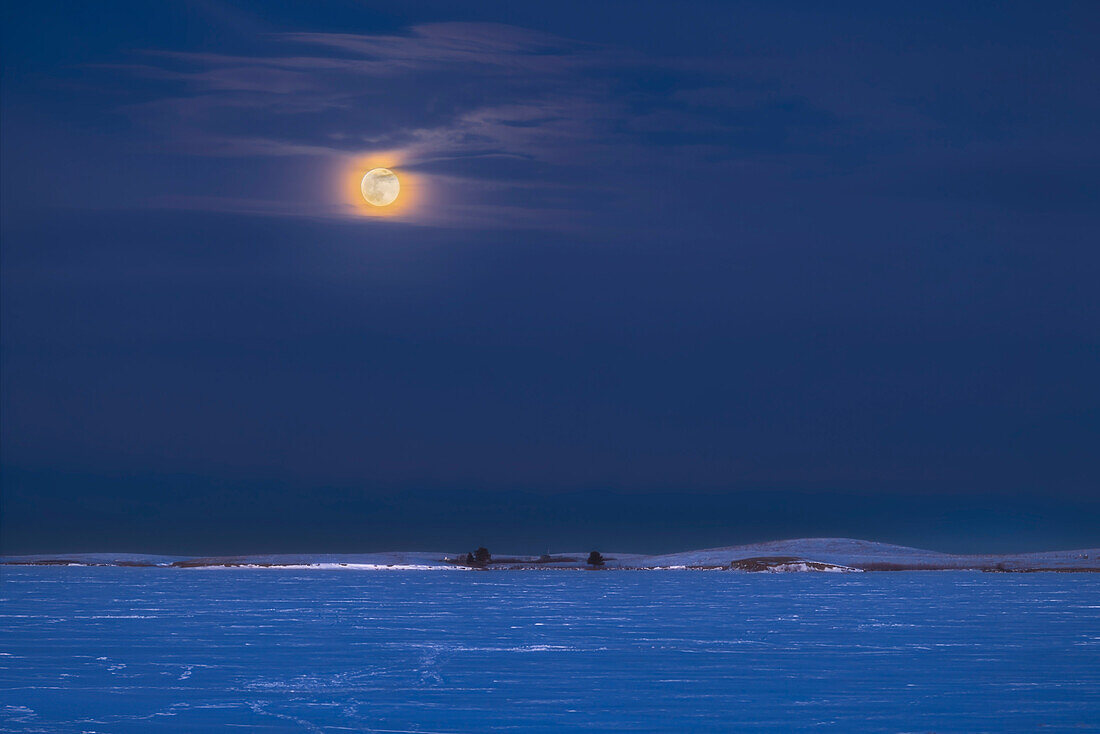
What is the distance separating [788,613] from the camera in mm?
44438

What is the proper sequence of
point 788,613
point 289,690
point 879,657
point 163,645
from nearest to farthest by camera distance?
point 289,690, point 879,657, point 163,645, point 788,613

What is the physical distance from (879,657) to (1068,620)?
52.5 ft

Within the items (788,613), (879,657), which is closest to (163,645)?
(879,657)

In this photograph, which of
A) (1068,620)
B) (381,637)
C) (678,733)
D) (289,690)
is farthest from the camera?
(1068,620)

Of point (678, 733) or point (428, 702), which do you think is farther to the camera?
point (428, 702)

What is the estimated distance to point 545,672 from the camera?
23969 millimetres

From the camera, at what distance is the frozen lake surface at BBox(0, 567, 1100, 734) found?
1831 cm

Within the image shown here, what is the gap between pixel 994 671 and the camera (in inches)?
953

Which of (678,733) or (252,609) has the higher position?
(252,609)

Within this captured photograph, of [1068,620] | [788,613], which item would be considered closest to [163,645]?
[788,613]

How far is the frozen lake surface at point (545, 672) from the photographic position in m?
18.3

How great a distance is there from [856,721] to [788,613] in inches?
1061

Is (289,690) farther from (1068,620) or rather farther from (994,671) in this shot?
(1068,620)

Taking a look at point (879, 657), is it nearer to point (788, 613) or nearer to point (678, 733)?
point (678, 733)
